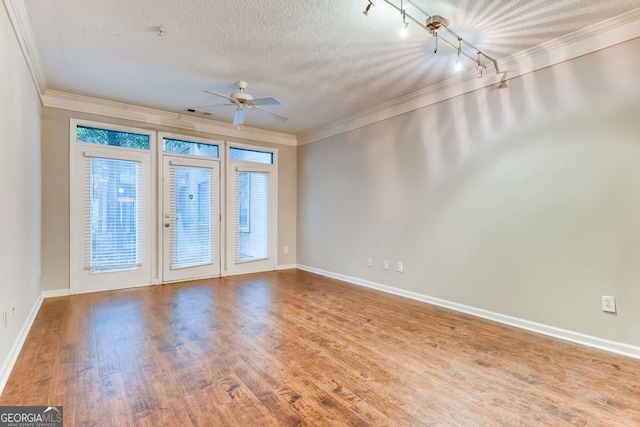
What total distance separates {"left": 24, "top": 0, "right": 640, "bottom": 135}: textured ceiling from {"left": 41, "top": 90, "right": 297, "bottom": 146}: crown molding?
19 cm

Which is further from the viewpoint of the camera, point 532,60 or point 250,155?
point 250,155

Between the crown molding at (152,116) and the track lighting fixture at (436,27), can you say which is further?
the crown molding at (152,116)

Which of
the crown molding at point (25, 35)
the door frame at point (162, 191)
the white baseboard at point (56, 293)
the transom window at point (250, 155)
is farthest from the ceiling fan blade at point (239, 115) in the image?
the white baseboard at point (56, 293)

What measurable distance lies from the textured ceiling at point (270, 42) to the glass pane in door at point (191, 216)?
1.40 m

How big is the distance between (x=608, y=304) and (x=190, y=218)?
17.3 feet

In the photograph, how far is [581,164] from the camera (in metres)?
2.82

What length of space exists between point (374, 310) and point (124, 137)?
4320 mm

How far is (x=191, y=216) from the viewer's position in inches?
207

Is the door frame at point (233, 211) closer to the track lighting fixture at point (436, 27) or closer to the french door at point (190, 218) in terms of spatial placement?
the french door at point (190, 218)

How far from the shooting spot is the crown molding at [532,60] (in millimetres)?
2595

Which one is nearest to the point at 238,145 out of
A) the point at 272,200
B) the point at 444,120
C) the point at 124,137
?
the point at 272,200

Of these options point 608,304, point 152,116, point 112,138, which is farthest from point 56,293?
point 608,304

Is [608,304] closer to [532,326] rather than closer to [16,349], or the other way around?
[532,326]

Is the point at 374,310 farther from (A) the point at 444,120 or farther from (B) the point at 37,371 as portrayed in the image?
(B) the point at 37,371
